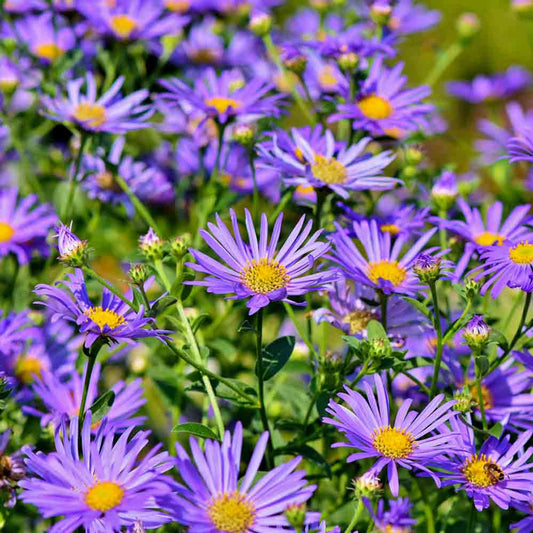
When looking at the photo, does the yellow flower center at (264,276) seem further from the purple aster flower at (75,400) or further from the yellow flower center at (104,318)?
the purple aster flower at (75,400)

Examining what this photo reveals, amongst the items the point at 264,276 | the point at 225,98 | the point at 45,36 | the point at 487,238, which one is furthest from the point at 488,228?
Result: the point at 45,36

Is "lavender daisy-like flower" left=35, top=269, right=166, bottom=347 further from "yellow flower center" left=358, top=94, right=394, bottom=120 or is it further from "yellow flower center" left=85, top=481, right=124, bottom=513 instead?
"yellow flower center" left=358, top=94, right=394, bottom=120

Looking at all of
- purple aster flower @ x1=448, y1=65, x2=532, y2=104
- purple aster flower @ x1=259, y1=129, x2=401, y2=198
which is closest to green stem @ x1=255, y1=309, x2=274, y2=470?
purple aster flower @ x1=259, y1=129, x2=401, y2=198

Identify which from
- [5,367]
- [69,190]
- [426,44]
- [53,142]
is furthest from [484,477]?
[53,142]

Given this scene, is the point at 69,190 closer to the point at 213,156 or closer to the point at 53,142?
the point at 213,156

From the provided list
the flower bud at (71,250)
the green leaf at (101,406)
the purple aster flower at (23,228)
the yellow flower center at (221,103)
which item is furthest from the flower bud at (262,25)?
the green leaf at (101,406)
